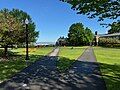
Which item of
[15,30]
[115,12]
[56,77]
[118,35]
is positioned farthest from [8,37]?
[118,35]

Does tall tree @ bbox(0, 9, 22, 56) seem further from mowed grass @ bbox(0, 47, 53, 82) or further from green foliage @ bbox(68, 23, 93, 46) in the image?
green foliage @ bbox(68, 23, 93, 46)

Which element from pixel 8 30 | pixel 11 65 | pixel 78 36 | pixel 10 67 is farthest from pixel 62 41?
pixel 10 67

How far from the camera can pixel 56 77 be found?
61.1ft

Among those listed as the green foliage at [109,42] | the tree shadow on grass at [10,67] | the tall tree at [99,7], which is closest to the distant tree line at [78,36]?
the green foliage at [109,42]

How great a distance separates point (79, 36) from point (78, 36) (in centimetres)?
36

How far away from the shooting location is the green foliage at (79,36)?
4429 inches

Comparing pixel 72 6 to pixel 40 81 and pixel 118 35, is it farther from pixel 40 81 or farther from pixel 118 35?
pixel 118 35

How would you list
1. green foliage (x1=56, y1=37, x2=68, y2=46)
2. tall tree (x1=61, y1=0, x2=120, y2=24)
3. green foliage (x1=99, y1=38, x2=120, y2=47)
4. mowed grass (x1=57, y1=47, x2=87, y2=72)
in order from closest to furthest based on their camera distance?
tall tree (x1=61, y1=0, x2=120, y2=24), mowed grass (x1=57, y1=47, x2=87, y2=72), green foliage (x1=99, y1=38, x2=120, y2=47), green foliage (x1=56, y1=37, x2=68, y2=46)

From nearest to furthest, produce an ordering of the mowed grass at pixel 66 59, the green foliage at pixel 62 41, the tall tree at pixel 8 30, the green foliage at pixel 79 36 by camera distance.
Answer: the mowed grass at pixel 66 59 < the tall tree at pixel 8 30 < the green foliage at pixel 79 36 < the green foliage at pixel 62 41

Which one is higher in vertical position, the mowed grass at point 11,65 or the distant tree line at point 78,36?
the distant tree line at point 78,36

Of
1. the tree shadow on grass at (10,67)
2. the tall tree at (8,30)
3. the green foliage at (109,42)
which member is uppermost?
the tall tree at (8,30)

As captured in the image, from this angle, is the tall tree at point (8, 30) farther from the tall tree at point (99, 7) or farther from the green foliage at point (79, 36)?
the green foliage at point (79, 36)

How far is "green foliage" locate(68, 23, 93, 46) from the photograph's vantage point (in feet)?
369

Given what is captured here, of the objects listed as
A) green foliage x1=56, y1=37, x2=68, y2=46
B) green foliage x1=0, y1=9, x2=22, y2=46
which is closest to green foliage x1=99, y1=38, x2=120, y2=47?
green foliage x1=56, y1=37, x2=68, y2=46
